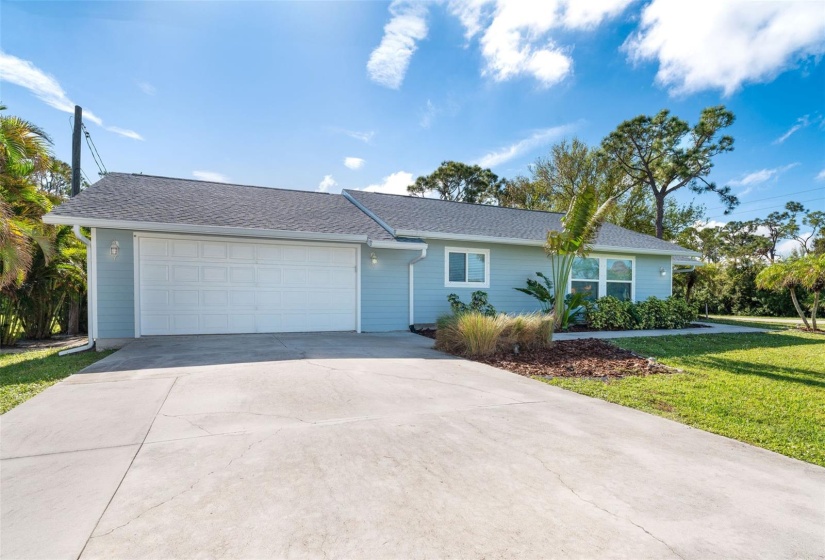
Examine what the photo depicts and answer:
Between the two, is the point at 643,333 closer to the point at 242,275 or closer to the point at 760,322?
the point at 760,322

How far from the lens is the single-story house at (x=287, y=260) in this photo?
8320mm

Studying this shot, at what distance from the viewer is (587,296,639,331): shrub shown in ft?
38.5

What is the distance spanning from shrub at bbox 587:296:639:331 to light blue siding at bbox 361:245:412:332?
221 inches

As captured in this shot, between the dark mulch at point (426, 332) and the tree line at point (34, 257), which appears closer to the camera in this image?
the tree line at point (34, 257)

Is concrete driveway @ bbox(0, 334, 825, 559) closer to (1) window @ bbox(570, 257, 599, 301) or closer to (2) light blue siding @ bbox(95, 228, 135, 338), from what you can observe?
(2) light blue siding @ bbox(95, 228, 135, 338)

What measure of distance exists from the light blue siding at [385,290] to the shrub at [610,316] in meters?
5.62

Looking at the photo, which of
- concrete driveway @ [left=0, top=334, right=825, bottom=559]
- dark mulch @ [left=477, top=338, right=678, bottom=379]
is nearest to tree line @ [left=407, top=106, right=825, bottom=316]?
dark mulch @ [left=477, top=338, right=678, bottom=379]

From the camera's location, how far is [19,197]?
9.50 meters

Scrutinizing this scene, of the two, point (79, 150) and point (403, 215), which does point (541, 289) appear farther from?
point (79, 150)

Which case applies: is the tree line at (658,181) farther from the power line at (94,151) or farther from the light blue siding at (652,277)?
the power line at (94,151)

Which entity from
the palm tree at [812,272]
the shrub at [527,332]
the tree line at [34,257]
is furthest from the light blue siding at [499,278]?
the tree line at [34,257]

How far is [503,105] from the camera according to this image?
15453 mm

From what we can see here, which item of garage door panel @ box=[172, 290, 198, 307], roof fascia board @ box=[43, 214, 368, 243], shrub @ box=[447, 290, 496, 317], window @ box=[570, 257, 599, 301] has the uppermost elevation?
roof fascia board @ box=[43, 214, 368, 243]

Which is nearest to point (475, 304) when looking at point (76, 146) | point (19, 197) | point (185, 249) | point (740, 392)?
point (740, 392)
